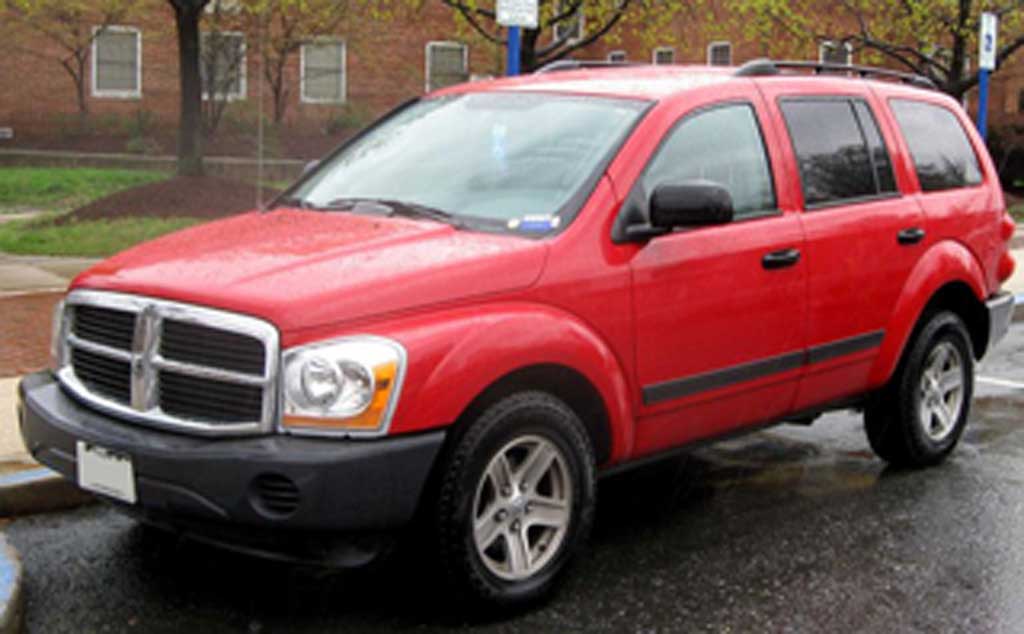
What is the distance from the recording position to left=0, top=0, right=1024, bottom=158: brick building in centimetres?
2956

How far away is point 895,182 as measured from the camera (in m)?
5.73

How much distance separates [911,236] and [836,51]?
16.1 metres

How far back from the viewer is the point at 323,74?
32781mm

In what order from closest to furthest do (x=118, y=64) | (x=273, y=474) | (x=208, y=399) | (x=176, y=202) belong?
1. (x=273, y=474)
2. (x=208, y=399)
3. (x=176, y=202)
4. (x=118, y=64)

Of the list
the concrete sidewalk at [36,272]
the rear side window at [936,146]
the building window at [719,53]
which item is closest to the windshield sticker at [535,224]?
the rear side window at [936,146]

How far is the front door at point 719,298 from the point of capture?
4566mm

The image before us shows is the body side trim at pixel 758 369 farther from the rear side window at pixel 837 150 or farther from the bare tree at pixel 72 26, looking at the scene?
the bare tree at pixel 72 26

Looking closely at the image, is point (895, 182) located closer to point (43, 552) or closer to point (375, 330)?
point (375, 330)

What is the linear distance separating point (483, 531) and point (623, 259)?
1.10 meters

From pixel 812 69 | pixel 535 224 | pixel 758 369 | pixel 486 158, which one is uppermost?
pixel 812 69

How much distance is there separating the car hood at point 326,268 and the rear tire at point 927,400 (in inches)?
97.7

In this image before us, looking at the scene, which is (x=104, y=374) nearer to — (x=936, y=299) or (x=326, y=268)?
(x=326, y=268)

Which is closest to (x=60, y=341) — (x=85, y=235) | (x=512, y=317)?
(x=512, y=317)

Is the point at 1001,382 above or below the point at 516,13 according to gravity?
below
